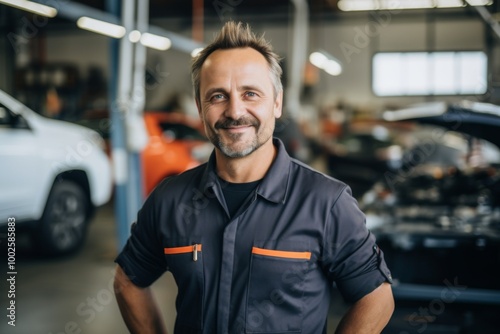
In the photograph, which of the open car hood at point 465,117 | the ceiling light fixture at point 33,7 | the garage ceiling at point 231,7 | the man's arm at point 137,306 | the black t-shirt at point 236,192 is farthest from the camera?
the garage ceiling at point 231,7

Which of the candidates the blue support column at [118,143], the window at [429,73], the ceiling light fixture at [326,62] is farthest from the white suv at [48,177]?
the window at [429,73]

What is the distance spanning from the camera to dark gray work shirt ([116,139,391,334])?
1521 mm

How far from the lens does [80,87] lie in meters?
14.6

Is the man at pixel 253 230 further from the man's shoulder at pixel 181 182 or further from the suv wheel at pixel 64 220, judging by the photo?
the suv wheel at pixel 64 220

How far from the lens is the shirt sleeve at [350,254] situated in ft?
5.02

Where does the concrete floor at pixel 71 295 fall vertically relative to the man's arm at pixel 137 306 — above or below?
below

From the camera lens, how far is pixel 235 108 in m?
1.58

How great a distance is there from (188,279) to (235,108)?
20.4 inches

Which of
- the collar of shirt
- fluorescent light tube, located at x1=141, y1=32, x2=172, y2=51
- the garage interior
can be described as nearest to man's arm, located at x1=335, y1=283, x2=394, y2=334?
the collar of shirt

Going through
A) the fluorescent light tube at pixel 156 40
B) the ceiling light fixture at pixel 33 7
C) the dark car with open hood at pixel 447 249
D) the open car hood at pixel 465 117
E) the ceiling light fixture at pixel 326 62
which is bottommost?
the dark car with open hood at pixel 447 249

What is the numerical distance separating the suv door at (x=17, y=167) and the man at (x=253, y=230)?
2.18m

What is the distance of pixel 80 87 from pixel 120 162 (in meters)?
10.7

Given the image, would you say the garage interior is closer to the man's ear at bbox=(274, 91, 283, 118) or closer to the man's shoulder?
the man's ear at bbox=(274, 91, 283, 118)

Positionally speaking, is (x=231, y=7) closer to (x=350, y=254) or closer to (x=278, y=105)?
(x=278, y=105)
